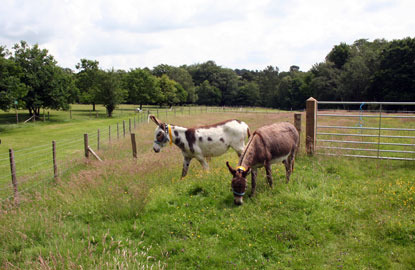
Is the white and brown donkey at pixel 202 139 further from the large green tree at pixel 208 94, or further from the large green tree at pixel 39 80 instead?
the large green tree at pixel 208 94

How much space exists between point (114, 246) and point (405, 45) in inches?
2268

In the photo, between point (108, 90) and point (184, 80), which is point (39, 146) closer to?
point (108, 90)

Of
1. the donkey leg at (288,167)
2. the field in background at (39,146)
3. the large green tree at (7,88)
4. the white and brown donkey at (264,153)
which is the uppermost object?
the large green tree at (7,88)

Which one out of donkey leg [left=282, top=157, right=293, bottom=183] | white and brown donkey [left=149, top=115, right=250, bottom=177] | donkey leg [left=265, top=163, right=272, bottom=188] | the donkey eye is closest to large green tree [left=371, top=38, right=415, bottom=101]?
donkey leg [left=282, top=157, right=293, bottom=183]

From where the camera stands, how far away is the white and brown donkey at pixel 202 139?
847 cm

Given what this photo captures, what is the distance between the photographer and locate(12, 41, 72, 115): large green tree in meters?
38.8

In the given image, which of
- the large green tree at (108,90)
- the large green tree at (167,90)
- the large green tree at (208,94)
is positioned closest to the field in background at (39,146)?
the large green tree at (108,90)

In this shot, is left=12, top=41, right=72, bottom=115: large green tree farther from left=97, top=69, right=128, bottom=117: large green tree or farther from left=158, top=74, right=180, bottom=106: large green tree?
left=158, top=74, right=180, bottom=106: large green tree

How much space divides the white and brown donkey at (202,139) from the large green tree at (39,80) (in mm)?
37590

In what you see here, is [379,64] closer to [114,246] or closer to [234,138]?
[234,138]

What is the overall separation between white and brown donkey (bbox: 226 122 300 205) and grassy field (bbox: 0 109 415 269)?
45 centimetres

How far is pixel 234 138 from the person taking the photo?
28.9ft

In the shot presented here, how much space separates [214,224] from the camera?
5.61 m

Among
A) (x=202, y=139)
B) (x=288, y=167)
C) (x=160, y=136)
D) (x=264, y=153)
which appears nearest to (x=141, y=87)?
(x=160, y=136)
